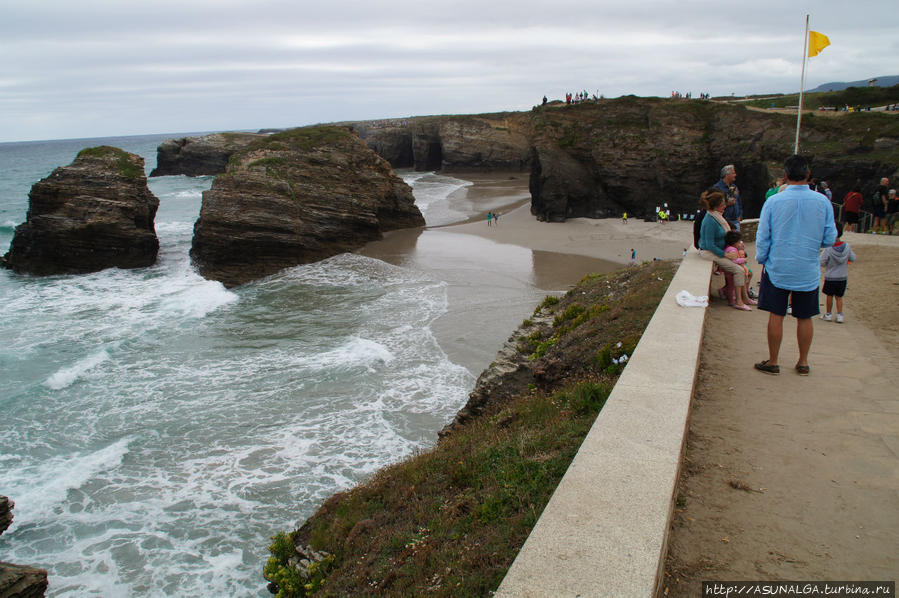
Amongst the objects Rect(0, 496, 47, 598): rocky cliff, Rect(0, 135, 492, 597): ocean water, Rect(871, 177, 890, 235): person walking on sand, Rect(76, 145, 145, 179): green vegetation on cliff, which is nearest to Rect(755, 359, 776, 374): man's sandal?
Rect(0, 135, 492, 597): ocean water

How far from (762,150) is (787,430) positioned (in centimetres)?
3138

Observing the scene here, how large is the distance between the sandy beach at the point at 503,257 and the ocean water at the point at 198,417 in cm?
65

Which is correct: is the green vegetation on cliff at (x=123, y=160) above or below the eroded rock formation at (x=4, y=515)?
above

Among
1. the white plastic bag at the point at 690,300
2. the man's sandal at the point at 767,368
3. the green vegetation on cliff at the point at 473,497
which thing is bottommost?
the green vegetation on cliff at the point at 473,497

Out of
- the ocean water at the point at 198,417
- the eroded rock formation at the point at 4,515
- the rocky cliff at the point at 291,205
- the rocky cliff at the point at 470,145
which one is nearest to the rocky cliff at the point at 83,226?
the rocky cliff at the point at 291,205

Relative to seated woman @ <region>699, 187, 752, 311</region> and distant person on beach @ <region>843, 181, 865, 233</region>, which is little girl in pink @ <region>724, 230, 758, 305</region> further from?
distant person on beach @ <region>843, 181, 865, 233</region>

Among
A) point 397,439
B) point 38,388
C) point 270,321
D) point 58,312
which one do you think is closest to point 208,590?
point 397,439

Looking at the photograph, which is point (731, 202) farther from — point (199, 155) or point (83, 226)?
point (199, 155)

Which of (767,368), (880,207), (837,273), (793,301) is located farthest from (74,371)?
(880,207)

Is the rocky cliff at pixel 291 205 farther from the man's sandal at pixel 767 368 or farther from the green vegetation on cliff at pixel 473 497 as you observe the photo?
the man's sandal at pixel 767 368

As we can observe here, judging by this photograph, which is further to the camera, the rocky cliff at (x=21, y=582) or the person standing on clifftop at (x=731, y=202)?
the person standing on clifftop at (x=731, y=202)

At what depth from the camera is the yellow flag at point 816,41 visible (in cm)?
1409

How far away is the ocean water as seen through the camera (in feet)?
25.5

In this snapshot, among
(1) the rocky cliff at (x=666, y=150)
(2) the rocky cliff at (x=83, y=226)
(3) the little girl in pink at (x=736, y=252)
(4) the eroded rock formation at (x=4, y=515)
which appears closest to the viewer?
(4) the eroded rock formation at (x=4, y=515)
